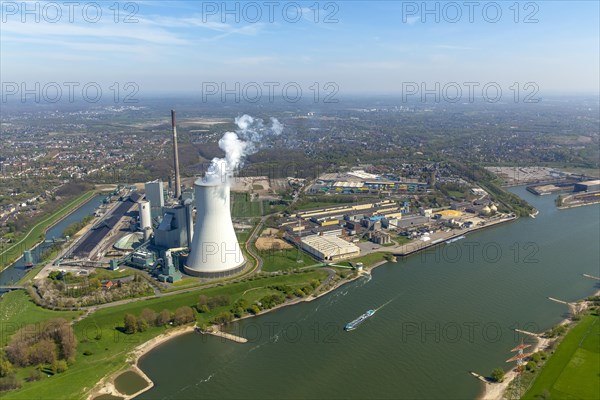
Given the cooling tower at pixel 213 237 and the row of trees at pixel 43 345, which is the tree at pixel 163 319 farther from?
the cooling tower at pixel 213 237

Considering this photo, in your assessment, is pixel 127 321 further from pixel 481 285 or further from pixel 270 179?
pixel 270 179

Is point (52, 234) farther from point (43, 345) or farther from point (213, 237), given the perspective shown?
point (43, 345)

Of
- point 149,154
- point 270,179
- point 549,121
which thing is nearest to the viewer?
point 270,179

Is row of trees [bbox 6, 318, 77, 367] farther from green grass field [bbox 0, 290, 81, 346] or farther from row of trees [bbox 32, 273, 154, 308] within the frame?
row of trees [bbox 32, 273, 154, 308]

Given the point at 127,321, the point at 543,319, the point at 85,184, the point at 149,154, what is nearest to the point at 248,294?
the point at 127,321

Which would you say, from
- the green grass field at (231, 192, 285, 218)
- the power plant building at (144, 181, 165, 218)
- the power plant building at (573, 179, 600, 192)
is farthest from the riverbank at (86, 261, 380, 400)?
the power plant building at (573, 179, 600, 192)

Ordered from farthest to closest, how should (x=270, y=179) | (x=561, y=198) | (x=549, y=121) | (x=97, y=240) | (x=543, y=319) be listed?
(x=549, y=121) < (x=270, y=179) < (x=561, y=198) < (x=97, y=240) < (x=543, y=319)
